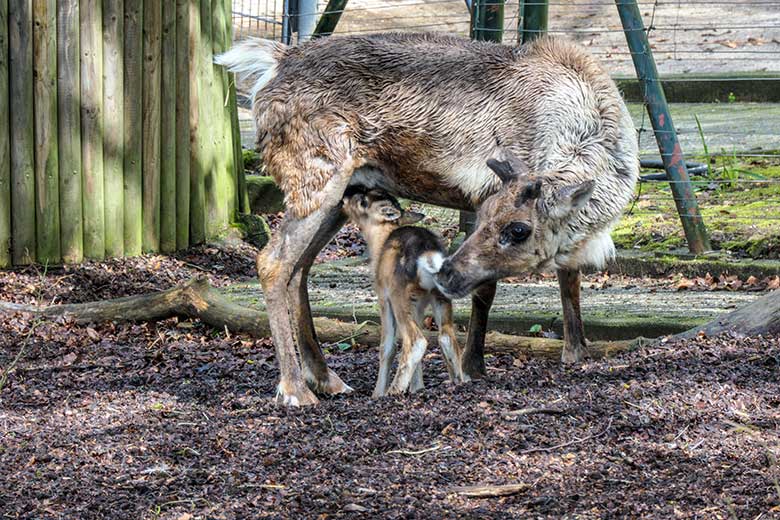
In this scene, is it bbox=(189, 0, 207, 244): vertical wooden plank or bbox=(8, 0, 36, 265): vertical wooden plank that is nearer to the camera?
bbox=(8, 0, 36, 265): vertical wooden plank

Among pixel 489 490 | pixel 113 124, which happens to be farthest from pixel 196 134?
pixel 489 490

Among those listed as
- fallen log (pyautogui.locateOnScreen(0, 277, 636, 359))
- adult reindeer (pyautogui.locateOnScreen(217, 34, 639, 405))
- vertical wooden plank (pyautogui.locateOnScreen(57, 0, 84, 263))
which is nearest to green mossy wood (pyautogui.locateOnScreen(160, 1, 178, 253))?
vertical wooden plank (pyautogui.locateOnScreen(57, 0, 84, 263))

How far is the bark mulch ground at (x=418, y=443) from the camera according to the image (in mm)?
4422

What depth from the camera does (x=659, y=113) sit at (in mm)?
9336

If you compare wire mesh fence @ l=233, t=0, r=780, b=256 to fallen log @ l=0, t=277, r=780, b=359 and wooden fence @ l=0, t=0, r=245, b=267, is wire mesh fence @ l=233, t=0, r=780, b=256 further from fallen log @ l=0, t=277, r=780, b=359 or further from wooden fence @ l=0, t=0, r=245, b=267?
wooden fence @ l=0, t=0, r=245, b=267

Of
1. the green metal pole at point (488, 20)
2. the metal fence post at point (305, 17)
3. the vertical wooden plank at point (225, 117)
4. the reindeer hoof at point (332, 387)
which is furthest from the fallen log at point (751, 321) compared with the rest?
the metal fence post at point (305, 17)

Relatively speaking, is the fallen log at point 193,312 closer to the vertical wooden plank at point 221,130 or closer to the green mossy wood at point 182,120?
the green mossy wood at point 182,120

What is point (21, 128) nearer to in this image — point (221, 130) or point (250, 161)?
point (221, 130)

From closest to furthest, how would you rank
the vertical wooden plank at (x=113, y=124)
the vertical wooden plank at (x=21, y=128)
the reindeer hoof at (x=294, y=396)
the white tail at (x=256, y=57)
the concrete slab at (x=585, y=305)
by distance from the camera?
the reindeer hoof at (x=294, y=396)
the white tail at (x=256, y=57)
the concrete slab at (x=585, y=305)
the vertical wooden plank at (x=21, y=128)
the vertical wooden plank at (x=113, y=124)

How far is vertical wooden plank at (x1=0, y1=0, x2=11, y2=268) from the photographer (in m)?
9.20

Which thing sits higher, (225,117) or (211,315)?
(225,117)

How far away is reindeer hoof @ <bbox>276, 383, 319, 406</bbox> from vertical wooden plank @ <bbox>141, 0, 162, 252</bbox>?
14.6 ft

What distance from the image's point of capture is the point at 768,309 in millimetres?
6426

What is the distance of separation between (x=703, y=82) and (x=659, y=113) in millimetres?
8002
